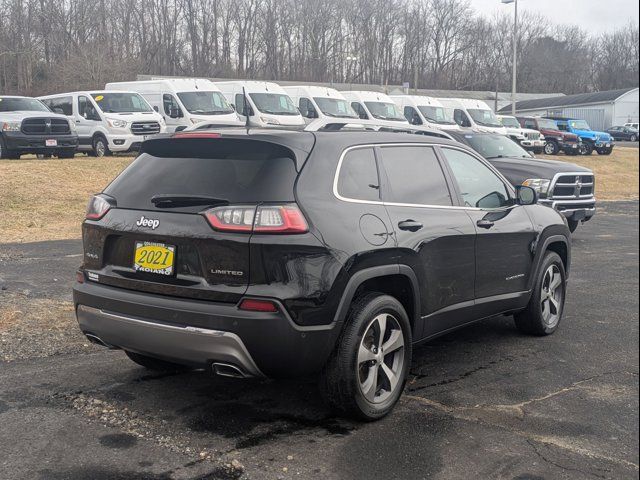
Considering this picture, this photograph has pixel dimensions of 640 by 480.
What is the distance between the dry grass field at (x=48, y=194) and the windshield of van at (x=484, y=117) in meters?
9.44

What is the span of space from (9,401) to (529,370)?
11.6 ft

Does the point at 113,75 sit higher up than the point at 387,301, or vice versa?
the point at 113,75

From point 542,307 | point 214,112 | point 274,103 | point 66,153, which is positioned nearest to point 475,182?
point 542,307

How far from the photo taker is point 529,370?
17.6ft

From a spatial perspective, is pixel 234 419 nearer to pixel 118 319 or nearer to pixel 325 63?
pixel 118 319

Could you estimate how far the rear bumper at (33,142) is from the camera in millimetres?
19266

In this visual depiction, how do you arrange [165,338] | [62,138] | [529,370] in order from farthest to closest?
1. [62,138]
2. [529,370]
3. [165,338]

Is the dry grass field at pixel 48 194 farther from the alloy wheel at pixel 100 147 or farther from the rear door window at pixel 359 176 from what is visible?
the rear door window at pixel 359 176

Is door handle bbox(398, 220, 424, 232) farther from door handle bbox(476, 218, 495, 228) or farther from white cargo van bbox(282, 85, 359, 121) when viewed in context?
white cargo van bbox(282, 85, 359, 121)

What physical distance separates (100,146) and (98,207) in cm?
1853

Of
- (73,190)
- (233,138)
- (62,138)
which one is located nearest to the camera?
(233,138)

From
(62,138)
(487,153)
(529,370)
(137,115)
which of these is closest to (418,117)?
(137,115)

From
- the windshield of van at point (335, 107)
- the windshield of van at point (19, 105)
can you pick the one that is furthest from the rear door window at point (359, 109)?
the windshield of van at point (19, 105)

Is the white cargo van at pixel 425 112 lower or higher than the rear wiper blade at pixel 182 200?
higher
